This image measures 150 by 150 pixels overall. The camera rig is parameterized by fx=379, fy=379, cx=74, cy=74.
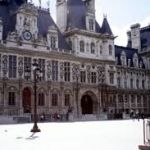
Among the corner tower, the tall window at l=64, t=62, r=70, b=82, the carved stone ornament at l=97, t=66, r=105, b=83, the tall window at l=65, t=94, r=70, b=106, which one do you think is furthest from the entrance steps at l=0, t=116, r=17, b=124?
the corner tower

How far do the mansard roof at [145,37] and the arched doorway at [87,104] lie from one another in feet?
79.9

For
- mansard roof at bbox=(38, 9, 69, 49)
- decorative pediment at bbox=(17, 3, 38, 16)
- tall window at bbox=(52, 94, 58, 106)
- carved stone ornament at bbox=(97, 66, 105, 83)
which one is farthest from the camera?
carved stone ornament at bbox=(97, 66, 105, 83)

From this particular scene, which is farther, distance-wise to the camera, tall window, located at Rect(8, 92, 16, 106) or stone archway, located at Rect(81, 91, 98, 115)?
stone archway, located at Rect(81, 91, 98, 115)

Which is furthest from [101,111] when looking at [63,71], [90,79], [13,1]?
[13,1]

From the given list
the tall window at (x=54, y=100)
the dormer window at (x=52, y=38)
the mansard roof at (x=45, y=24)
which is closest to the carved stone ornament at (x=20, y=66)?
the dormer window at (x=52, y=38)

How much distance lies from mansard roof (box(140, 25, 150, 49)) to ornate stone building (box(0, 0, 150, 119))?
802cm

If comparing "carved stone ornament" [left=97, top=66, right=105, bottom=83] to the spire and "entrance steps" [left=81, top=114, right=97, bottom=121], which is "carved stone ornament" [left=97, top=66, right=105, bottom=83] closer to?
the spire

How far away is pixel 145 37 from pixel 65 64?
1200 inches

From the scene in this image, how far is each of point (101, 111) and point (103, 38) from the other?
1286 cm

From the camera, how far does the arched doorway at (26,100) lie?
52475 millimetres

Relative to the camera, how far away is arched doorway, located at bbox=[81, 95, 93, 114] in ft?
203

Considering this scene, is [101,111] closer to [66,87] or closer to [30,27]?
[66,87]

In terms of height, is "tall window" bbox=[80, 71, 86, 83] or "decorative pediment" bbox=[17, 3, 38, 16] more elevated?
"decorative pediment" bbox=[17, 3, 38, 16]

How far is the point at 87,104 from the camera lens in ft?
204
